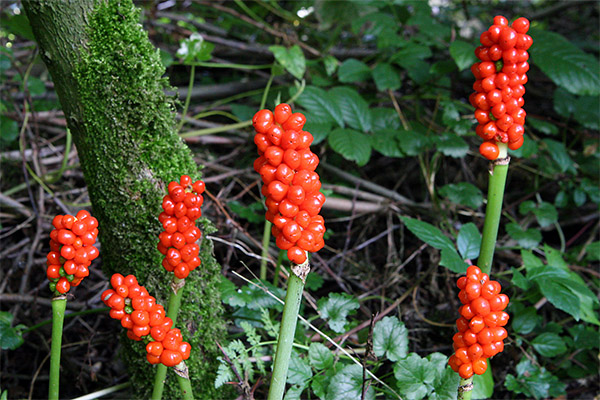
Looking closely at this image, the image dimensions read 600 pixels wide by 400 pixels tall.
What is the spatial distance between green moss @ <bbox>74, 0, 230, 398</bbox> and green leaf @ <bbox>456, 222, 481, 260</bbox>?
0.82 meters

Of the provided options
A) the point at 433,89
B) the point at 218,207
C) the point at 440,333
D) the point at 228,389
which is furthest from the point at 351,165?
the point at 228,389

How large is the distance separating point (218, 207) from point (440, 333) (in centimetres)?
103

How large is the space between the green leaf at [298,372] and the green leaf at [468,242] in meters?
0.65

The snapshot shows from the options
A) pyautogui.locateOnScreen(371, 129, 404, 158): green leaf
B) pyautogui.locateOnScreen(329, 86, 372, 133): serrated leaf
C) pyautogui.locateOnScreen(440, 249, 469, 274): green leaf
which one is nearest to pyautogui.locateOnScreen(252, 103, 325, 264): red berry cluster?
pyautogui.locateOnScreen(440, 249, 469, 274): green leaf

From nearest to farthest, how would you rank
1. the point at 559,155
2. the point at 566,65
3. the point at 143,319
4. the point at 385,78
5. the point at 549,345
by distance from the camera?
the point at 143,319, the point at 549,345, the point at 566,65, the point at 559,155, the point at 385,78

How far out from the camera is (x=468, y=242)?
1634mm

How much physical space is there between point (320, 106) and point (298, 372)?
129cm

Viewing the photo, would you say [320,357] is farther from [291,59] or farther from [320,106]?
[291,59]

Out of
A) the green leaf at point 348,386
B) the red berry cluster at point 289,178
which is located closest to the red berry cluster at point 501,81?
the red berry cluster at point 289,178

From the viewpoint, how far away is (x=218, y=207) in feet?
6.72

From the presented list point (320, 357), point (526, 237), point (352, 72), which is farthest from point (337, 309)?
point (352, 72)

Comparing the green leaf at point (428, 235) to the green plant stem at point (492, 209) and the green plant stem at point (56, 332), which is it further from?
the green plant stem at point (56, 332)

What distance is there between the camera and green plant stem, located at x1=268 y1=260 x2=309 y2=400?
0.99 m

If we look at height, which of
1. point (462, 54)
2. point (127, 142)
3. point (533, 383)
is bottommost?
point (533, 383)
